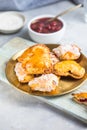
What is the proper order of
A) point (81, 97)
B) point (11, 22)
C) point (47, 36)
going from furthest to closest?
point (11, 22)
point (47, 36)
point (81, 97)

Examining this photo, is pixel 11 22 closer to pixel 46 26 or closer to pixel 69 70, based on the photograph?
pixel 46 26

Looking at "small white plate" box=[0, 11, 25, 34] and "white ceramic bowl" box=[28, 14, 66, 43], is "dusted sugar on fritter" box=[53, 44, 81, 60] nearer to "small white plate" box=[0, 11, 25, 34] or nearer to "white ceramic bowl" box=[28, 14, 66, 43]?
"white ceramic bowl" box=[28, 14, 66, 43]

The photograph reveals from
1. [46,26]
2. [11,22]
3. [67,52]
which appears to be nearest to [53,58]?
[67,52]

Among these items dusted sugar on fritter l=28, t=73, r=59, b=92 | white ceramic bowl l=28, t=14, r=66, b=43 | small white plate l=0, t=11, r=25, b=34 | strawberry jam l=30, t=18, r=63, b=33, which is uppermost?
dusted sugar on fritter l=28, t=73, r=59, b=92

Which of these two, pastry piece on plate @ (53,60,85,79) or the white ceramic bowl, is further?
the white ceramic bowl

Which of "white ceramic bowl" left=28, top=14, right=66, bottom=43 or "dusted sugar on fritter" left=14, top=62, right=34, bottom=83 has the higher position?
"dusted sugar on fritter" left=14, top=62, right=34, bottom=83

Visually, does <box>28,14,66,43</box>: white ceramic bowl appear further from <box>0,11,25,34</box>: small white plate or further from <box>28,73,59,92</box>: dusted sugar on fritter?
<box>28,73,59,92</box>: dusted sugar on fritter

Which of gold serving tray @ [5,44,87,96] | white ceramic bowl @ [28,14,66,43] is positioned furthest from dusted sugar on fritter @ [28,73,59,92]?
white ceramic bowl @ [28,14,66,43]

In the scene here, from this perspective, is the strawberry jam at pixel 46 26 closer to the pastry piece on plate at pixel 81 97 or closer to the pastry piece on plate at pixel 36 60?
the pastry piece on plate at pixel 36 60
